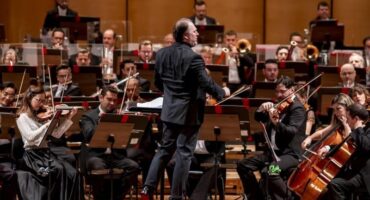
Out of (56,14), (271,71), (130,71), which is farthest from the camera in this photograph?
(56,14)

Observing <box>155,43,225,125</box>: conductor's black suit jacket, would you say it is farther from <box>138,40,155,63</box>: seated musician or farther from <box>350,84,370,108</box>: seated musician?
<box>138,40,155,63</box>: seated musician

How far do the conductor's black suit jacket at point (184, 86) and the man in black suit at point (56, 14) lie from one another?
18.1ft

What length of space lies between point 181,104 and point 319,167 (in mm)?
1273

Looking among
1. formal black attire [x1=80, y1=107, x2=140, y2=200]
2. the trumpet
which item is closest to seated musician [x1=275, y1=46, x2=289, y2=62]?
the trumpet

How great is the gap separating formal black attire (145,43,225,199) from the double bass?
1024 mm

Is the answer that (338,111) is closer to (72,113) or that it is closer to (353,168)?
(353,168)

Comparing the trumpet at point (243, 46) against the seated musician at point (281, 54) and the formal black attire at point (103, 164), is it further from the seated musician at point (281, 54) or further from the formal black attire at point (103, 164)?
the formal black attire at point (103, 164)

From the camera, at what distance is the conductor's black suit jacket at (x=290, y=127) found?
790 cm

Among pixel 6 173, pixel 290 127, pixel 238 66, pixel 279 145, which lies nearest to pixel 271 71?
pixel 238 66

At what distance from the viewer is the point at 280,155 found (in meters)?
8.12

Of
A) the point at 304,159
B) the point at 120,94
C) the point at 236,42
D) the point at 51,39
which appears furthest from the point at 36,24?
the point at 304,159

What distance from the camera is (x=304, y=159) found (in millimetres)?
7477

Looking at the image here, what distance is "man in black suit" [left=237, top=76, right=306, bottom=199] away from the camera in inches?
310

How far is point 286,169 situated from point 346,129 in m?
0.74
